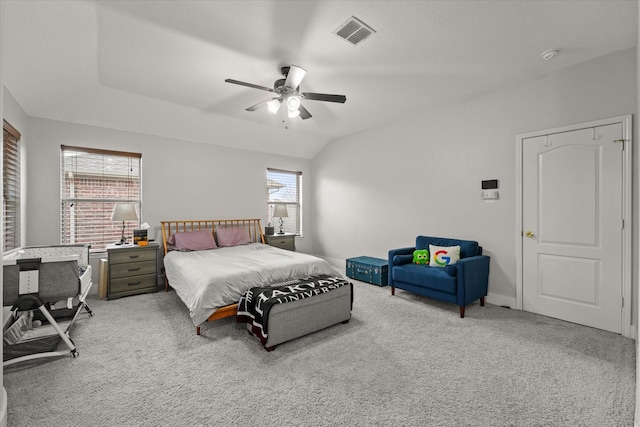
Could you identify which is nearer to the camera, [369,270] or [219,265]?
[219,265]

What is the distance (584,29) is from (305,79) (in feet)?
8.78

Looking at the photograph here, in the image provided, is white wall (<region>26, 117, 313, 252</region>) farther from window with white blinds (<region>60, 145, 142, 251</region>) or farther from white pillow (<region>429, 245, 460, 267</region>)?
white pillow (<region>429, 245, 460, 267</region>)

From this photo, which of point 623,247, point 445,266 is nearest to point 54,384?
point 445,266

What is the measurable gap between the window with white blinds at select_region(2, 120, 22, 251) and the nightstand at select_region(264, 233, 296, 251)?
3484 mm

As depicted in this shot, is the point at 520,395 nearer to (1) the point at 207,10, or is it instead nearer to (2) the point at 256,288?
(2) the point at 256,288

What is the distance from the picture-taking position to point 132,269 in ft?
→ 13.8

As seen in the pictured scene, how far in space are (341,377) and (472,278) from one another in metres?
2.15

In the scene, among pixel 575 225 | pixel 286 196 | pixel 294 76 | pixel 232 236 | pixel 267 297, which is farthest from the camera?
pixel 286 196

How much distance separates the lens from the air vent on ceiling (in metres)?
2.41

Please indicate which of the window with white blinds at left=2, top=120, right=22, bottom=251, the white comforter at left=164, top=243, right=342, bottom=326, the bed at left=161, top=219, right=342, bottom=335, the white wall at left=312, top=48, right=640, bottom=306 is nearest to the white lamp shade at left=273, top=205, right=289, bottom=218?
the bed at left=161, top=219, right=342, bottom=335

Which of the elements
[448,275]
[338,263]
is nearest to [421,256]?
[448,275]

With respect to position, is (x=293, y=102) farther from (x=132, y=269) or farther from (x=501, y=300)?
(x=501, y=300)

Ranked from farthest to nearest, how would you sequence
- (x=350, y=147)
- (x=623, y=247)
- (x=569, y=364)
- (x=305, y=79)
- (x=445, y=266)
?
(x=350, y=147) → (x=445, y=266) → (x=305, y=79) → (x=623, y=247) → (x=569, y=364)

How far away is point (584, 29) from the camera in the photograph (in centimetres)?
252
